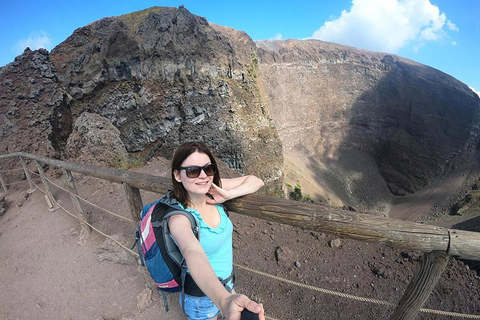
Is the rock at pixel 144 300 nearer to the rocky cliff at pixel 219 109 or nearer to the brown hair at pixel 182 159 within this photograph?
the brown hair at pixel 182 159

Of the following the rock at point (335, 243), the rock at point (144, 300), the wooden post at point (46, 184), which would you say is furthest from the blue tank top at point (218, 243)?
the wooden post at point (46, 184)

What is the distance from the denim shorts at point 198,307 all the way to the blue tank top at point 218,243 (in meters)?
0.23

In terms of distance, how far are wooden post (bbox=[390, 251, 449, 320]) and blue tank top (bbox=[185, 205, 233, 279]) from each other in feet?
4.51

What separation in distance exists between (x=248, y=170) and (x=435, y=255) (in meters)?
13.5

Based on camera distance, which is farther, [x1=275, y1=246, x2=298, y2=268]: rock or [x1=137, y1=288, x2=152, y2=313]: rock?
[x1=275, y1=246, x2=298, y2=268]: rock

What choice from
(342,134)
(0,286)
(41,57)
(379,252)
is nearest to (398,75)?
(342,134)

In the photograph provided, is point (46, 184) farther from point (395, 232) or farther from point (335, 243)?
point (335, 243)

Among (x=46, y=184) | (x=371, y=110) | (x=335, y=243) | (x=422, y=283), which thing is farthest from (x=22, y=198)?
(x=371, y=110)

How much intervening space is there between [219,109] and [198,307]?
12.9m

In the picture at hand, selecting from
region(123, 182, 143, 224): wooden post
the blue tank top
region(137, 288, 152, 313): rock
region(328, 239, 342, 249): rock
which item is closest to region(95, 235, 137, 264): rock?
region(137, 288, 152, 313): rock

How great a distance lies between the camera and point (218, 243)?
5.28 ft

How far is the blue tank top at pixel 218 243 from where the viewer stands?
1.54m

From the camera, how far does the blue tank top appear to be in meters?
1.54

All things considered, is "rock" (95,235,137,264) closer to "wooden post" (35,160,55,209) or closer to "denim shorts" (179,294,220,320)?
"denim shorts" (179,294,220,320)
